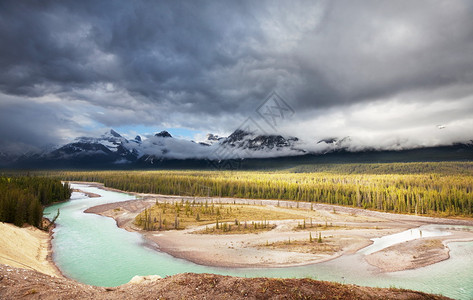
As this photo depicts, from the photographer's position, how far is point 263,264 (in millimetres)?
35062

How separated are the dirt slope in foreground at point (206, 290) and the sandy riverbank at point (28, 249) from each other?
42.8 feet

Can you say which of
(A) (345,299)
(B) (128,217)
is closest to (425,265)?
(A) (345,299)

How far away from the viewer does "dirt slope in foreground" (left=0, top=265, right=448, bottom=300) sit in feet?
47.6

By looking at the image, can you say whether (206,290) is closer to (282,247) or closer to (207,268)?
(207,268)

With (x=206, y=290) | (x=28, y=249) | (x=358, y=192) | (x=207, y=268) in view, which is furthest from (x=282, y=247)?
(x=358, y=192)

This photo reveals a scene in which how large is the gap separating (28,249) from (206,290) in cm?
3508

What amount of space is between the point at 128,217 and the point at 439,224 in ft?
305

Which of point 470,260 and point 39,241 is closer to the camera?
point 470,260

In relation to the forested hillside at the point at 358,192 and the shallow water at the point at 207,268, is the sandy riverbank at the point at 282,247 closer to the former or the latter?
the shallow water at the point at 207,268

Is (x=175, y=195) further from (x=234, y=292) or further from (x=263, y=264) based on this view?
(x=234, y=292)

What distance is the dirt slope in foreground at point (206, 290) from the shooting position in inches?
572

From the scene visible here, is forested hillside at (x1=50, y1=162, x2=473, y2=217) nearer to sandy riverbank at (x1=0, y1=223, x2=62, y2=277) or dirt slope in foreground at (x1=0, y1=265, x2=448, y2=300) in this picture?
sandy riverbank at (x1=0, y1=223, x2=62, y2=277)

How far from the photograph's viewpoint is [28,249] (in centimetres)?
3566

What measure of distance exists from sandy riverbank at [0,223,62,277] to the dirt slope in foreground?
1304 cm
